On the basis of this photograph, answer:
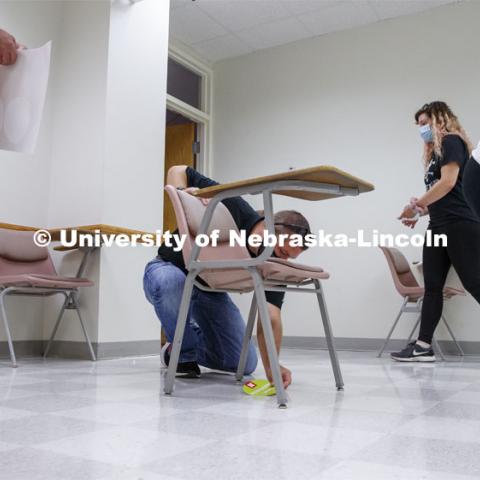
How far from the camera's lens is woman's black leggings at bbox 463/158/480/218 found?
120cm

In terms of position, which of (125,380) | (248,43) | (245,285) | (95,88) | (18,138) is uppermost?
(248,43)

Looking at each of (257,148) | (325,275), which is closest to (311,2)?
(257,148)

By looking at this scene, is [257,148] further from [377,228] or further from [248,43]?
[377,228]

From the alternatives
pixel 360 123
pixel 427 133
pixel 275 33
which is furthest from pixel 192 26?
pixel 427 133

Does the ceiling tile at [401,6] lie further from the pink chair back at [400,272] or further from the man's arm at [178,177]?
the man's arm at [178,177]

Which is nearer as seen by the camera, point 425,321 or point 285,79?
point 425,321

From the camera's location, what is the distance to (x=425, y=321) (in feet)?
10.6

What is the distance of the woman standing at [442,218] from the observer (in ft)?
10.2

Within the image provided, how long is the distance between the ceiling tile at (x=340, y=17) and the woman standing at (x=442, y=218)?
6.30ft

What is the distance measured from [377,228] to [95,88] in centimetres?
264

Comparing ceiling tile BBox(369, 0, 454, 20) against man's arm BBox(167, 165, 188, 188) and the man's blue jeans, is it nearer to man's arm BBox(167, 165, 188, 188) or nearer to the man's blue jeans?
man's arm BBox(167, 165, 188, 188)

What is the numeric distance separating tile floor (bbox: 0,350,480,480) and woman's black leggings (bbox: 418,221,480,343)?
0.82 m

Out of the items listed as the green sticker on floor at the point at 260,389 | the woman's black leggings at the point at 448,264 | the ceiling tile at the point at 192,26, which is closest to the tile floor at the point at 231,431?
the green sticker on floor at the point at 260,389

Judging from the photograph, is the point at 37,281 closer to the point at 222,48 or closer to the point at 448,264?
the point at 448,264
